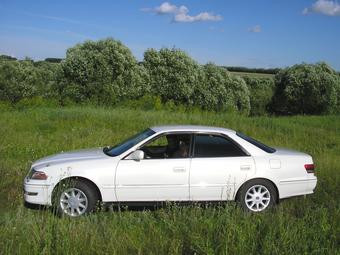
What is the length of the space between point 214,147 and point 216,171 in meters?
0.46

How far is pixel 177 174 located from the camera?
7512 millimetres

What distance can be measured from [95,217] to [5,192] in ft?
11.7

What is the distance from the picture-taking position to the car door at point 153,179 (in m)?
7.41

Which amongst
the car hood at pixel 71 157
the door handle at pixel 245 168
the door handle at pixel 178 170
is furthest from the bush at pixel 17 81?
the door handle at pixel 245 168

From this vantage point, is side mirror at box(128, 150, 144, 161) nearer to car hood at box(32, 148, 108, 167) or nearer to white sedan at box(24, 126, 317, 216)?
white sedan at box(24, 126, 317, 216)

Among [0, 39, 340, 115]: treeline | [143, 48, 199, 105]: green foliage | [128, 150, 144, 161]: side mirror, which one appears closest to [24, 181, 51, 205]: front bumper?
[128, 150, 144, 161]: side mirror

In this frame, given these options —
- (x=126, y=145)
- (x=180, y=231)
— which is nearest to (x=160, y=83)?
(x=126, y=145)

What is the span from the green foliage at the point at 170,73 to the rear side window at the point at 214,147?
33.5 m

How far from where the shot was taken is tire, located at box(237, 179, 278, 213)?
7.62m

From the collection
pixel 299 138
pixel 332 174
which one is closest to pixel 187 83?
pixel 299 138

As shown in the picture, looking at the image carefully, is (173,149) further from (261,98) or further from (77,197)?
(261,98)

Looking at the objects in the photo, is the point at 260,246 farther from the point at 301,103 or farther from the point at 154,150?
the point at 301,103

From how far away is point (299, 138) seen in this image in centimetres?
1659

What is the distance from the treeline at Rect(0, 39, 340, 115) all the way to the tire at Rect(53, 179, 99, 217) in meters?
14.9
